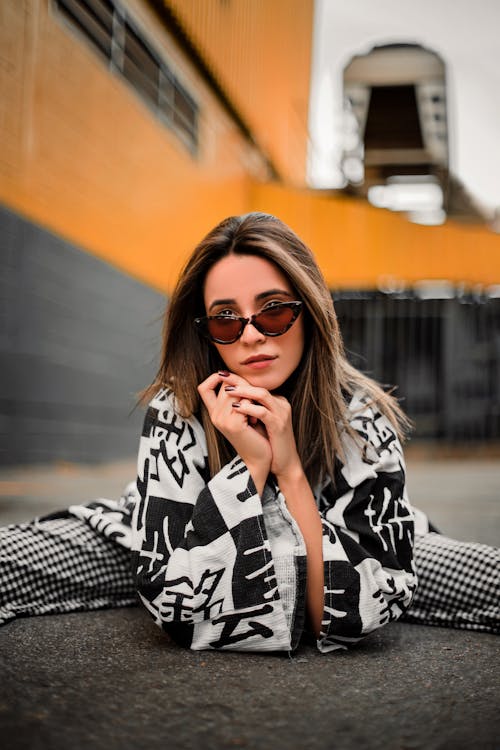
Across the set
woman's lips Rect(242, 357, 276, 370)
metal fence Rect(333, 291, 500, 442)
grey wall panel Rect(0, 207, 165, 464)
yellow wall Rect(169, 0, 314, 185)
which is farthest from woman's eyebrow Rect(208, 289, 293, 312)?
metal fence Rect(333, 291, 500, 442)

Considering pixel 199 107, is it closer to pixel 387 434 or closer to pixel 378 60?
pixel 378 60

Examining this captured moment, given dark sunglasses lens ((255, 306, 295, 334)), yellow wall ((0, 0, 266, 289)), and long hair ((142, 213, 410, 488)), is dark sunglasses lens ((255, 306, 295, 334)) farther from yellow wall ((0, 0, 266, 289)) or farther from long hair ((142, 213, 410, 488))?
yellow wall ((0, 0, 266, 289))

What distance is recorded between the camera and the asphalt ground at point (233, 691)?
1317mm

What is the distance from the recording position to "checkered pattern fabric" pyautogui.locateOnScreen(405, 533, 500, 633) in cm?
229

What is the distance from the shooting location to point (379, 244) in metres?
11.9

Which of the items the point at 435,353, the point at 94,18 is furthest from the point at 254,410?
the point at 435,353

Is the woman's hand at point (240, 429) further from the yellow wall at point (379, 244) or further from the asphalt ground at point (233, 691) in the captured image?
the yellow wall at point (379, 244)

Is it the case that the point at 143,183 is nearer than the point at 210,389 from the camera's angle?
No

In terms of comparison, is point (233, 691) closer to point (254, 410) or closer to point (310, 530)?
point (310, 530)

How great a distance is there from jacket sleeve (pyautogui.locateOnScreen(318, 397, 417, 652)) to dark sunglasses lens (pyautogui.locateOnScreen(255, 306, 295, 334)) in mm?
348

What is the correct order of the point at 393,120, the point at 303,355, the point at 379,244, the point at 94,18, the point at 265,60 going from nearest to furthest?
the point at 303,355, the point at 94,18, the point at 265,60, the point at 379,244, the point at 393,120

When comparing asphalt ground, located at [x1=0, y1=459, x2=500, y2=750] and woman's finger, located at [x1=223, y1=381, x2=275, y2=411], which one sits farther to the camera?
woman's finger, located at [x1=223, y1=381, x2=275, y2=411]

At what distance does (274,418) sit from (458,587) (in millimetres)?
915

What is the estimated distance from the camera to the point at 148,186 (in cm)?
858
